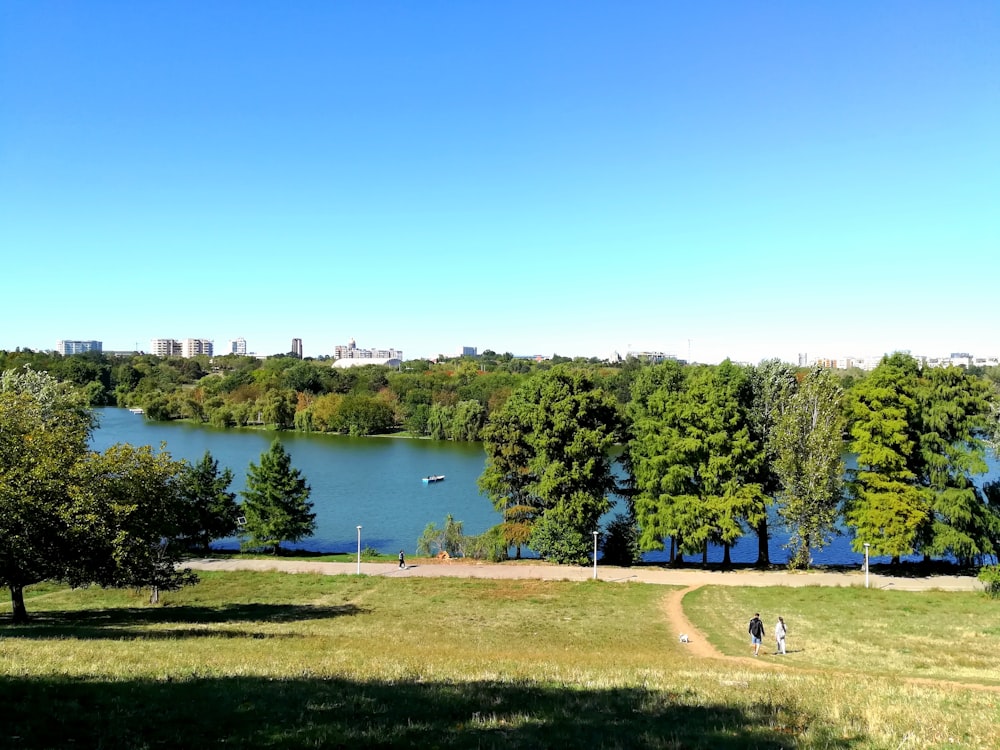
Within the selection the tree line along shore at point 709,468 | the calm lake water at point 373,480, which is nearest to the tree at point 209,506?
the tree line along shore at point 709,468

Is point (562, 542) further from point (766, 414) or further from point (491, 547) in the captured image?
point (766, 414)

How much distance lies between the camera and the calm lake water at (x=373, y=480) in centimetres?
4572

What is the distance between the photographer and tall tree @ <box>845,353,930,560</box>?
100 ft

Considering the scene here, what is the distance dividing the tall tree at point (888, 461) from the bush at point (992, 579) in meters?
3.61

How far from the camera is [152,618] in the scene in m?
21.7

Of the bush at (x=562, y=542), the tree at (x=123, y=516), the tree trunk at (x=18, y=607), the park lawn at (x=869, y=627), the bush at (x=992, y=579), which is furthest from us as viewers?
the bush at (x=562, y=542)

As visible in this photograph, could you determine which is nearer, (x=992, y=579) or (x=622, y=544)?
(x=992, y=579)

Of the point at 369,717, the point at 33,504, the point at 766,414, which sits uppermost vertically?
the point at 766,414

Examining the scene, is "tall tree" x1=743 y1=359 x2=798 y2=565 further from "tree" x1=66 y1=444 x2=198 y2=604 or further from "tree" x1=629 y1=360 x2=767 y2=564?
"tree" x1=66 y1=444 x2=198 y2=604

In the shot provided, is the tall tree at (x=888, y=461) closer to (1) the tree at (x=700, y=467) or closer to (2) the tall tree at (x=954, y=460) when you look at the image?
(2) the tall tree at (x=954, y=460)

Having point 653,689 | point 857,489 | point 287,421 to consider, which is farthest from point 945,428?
point 287,421

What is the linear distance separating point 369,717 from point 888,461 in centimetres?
2953

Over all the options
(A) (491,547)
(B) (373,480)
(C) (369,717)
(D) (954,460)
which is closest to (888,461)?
(D) (954,460)

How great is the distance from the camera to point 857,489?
32469 mm
